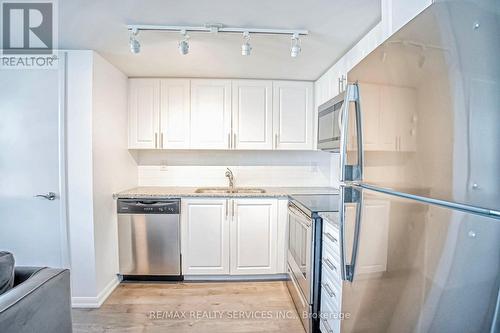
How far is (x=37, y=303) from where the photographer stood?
3.14 feet

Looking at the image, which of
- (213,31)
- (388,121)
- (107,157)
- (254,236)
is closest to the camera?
(388,121)

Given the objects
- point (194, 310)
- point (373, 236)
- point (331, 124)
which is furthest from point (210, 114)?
point (373, 236)

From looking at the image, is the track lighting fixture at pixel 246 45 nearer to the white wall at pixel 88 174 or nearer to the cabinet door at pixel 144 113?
the white wall at pixel 88 174

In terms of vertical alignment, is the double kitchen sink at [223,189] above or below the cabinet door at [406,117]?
below

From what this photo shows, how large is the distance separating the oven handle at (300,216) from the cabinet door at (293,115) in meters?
0.80

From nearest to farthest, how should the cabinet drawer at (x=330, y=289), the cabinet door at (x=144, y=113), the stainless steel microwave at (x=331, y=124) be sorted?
the cabinet drawer at (x=330, y=289)
the stainless steel microwave at (x=331, y=124)
the cabinet door at (x=144, y=113)

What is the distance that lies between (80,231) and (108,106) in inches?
45.7

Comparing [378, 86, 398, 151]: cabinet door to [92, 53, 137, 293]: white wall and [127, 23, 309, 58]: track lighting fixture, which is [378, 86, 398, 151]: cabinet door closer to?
[127, 23, 309, 58]: track lighting fixture

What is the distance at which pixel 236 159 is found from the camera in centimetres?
315

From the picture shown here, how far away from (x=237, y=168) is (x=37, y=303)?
2347mm

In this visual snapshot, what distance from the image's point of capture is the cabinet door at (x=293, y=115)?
288 centimetres

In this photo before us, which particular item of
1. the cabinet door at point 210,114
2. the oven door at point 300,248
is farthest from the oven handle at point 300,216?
the cabinet door at point 210,114

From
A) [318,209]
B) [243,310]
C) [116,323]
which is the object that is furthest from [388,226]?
[116,323]

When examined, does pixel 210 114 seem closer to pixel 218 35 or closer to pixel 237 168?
pixel 237 168
